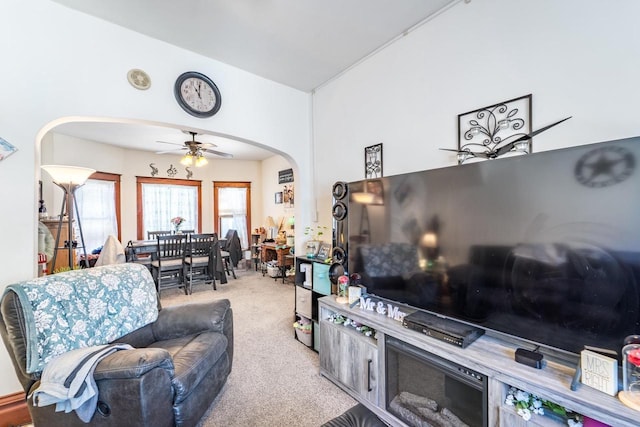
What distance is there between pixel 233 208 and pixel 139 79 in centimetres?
458

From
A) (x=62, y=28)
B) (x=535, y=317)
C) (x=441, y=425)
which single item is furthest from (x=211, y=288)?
(x=535, y=317)

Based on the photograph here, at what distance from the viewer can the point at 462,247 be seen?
1479 millimetres

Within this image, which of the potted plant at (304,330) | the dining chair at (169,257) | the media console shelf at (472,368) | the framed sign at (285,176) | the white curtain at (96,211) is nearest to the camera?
the media console shelf at (472,368)

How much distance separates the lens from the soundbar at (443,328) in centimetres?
138

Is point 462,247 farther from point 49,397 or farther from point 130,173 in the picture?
point 130,173

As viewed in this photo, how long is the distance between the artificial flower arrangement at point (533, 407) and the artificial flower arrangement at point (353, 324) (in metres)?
0.82

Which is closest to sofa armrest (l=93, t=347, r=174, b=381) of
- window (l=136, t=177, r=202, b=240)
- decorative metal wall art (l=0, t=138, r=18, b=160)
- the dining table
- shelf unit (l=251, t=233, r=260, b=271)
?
decorative metal wall art (l=0, t=138, r=18, b=160)

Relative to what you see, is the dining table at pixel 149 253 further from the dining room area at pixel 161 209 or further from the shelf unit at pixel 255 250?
the shelf unit at pixel 255 250

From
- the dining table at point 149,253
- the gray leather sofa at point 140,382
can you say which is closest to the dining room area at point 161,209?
the dining table at point 149,253

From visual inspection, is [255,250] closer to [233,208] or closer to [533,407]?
[233,208]

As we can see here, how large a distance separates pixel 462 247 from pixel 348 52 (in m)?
2.07

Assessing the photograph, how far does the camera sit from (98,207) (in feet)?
16.1

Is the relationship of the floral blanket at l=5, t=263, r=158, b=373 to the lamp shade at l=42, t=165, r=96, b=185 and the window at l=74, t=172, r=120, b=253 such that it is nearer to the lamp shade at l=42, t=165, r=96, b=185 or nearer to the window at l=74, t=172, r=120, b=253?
the lamp shade at l=42, t=165, r=96, b=185

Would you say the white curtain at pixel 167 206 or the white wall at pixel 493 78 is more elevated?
the white wall at pixel 493 78
